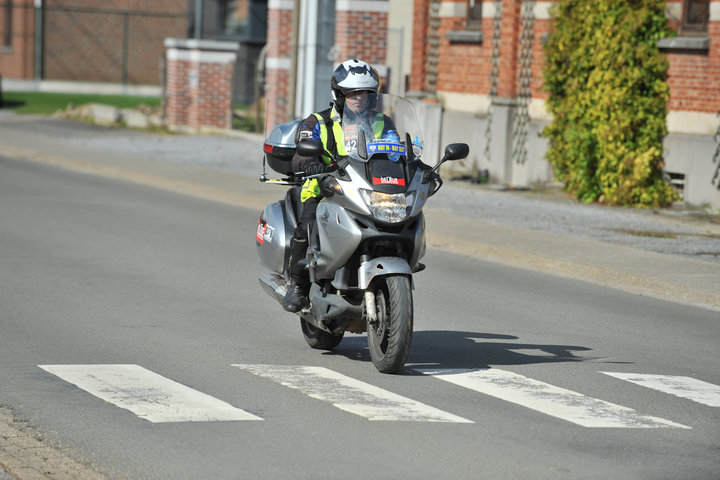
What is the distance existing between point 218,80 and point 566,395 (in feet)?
83.7

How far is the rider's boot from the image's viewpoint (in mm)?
8539

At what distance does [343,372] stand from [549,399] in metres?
1.33

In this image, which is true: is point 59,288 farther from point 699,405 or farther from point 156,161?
point 156,161

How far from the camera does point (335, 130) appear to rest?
8391 millimetres

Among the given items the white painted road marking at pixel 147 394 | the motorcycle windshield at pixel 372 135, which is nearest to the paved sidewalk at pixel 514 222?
the motorcycle windshield at pixel 372 135

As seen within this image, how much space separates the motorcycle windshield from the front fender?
0.61 metres

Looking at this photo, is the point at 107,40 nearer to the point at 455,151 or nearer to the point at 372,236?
the point at 455,151

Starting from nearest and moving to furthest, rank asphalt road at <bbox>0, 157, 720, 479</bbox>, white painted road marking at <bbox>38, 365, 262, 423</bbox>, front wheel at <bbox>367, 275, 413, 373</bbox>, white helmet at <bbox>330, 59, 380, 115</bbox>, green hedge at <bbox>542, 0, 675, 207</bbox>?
asphalt road at <bbox>0, 157, 720, 479</bbox>
white painted road marking at <bbox>38, 365, 262, 423</bbox>
front wheel at <bbox>367, 275, 413, 373</bbox>
white helmet at <bbox>330, 59, 380, 115</bbox>
green hedge at <bbox>542, 0, 675, 207</bbox>

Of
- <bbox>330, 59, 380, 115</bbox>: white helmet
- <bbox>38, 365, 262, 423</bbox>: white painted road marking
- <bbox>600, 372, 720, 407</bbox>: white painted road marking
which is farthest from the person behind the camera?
<bbox>330, 59, 380, 115</bbox>: white helmet

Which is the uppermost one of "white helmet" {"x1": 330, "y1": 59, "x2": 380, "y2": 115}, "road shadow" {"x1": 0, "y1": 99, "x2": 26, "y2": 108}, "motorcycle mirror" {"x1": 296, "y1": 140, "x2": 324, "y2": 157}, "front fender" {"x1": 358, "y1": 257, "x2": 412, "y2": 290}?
"white helmet" {"x1": 330, "y1": 59, "x2": 380, "y2": 115}

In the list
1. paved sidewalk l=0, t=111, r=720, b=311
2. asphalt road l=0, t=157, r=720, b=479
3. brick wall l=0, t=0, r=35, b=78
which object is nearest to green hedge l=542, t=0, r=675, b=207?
paved sidewalk l=0, t=111, r=720, b=311

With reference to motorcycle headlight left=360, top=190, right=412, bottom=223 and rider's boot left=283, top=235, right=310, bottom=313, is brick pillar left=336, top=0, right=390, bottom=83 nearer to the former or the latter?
rider's boot left=283, top=235, right=310, bottom=313

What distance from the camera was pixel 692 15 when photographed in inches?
749

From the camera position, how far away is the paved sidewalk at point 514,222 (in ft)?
42.8
